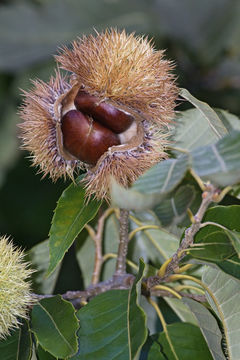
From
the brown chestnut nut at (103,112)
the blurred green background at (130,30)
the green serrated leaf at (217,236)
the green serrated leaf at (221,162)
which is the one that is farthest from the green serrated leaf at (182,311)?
the blurred green background at (130,30)

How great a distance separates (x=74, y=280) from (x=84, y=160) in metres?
1.45

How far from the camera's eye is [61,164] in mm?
1003

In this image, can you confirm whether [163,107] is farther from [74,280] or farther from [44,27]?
[74,280]

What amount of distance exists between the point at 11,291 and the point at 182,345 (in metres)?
0.32

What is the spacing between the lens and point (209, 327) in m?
0.96

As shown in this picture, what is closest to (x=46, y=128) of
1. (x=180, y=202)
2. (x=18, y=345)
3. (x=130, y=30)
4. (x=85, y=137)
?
(x=85, y=137)

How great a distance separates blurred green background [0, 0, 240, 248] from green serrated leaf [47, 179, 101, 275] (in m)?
0.81

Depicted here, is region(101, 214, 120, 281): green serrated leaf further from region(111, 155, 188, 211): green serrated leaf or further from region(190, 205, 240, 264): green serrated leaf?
region(111, 155, 188, 211): green serrated leaf

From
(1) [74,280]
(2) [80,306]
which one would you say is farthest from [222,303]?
(1) [74,280]

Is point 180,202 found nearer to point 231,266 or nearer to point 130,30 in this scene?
point 231,266

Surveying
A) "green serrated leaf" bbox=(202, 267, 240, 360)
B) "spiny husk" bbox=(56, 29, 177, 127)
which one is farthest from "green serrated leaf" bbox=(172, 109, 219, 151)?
"green serrated leaf" bbox=(202, 267, 240, 360)

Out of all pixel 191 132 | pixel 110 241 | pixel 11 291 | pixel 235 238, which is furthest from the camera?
pixel 110 241

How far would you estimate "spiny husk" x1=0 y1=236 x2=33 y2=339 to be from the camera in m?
0.93

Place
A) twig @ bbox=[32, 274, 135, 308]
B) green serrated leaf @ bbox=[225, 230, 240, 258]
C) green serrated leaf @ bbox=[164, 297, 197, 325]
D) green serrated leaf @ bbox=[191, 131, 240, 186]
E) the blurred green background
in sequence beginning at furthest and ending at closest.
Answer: the blurred green background → green serrated leaf @ bbox=[164, 297, 197, 325] → twig @ bbox=[32, 274, 135, 308] → green serrated leaf @ bbox=[225, 230, 240, 258] → green serrated leaf @ bbox=[191, 131, 240, 186]
